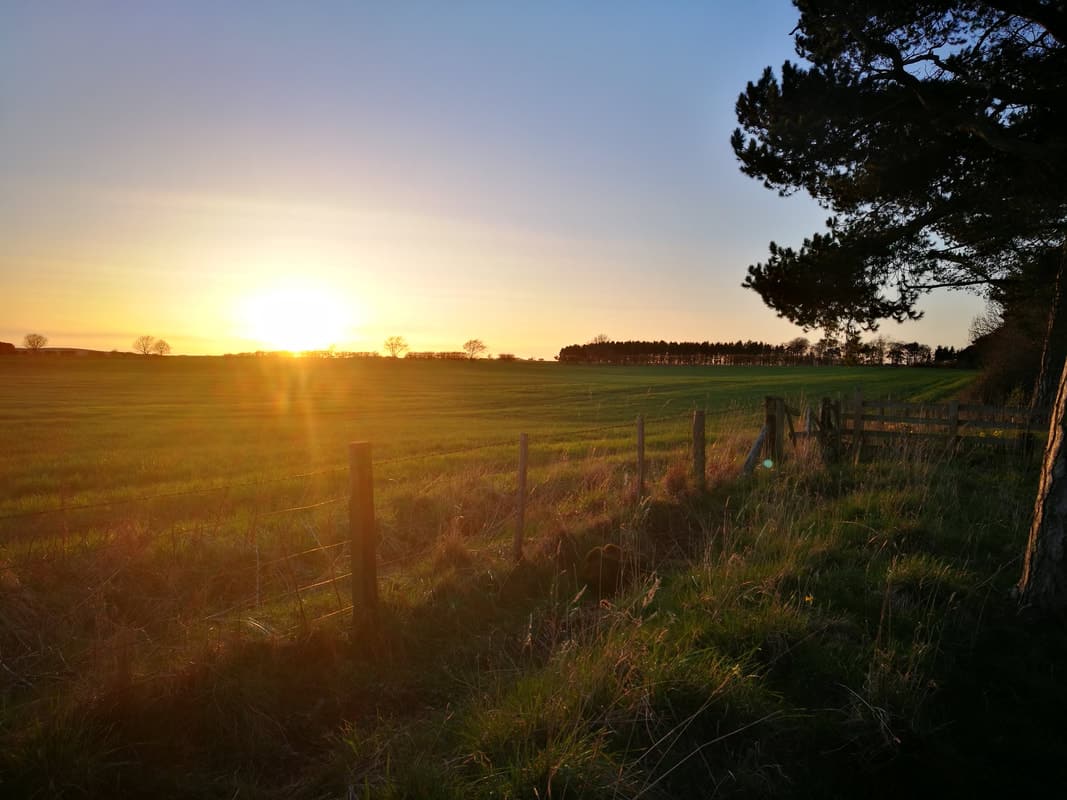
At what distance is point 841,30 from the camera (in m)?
11.1

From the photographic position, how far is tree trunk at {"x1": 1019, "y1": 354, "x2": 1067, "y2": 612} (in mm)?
5500

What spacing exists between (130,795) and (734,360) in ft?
465

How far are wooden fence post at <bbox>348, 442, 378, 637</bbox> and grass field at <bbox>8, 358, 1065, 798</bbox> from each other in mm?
277

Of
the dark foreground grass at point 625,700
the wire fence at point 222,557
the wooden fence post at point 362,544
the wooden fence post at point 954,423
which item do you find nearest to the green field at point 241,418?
the wire fence at point 222,557

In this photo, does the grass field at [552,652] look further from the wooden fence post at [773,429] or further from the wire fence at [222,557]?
the wooden fence post at [773,429]

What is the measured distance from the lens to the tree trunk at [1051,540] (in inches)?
217

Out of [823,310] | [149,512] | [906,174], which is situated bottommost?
[149,512]

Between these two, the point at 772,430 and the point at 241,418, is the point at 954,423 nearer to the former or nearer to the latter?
the point at 772,430

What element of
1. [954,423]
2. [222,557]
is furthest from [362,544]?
[954,423]

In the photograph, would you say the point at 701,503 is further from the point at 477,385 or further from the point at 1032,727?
the point at 477,385

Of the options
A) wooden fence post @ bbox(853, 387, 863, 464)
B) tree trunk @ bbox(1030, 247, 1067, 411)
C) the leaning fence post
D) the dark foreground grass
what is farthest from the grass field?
tree trunk @ bbox(1030, 247, 1067, 411)

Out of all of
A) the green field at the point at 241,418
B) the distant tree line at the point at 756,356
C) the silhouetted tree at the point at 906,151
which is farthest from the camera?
the distant tree line at the point at 756,356

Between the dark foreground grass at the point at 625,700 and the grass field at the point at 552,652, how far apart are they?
2cm

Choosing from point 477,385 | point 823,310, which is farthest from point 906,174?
point 477,385
